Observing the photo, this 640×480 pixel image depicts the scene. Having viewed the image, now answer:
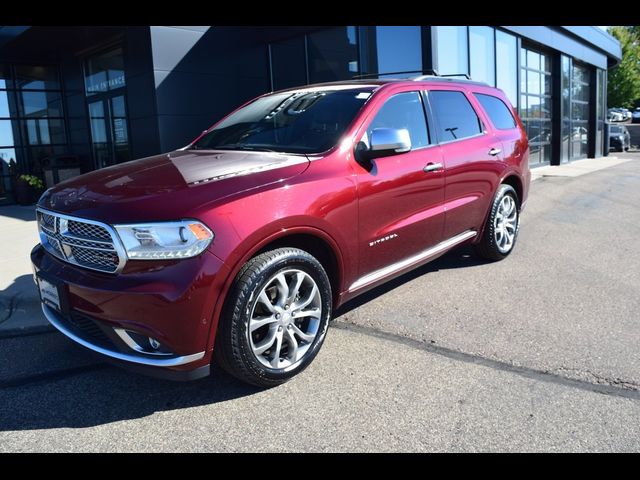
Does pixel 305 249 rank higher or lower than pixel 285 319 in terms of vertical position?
higher

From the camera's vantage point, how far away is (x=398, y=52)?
10.8 meters

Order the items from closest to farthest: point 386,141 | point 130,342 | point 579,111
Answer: point 130,342, point 386,141, point 579,111

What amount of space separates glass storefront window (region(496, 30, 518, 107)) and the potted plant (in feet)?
37.1

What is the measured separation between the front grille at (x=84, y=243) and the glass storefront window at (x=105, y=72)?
9.43m

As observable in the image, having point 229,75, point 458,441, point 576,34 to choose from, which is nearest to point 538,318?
point 458,441

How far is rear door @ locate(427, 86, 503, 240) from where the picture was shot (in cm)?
486

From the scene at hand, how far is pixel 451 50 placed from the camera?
37.0 feet

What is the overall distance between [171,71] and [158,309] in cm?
897

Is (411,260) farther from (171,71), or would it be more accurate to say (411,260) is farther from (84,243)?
(171,71)

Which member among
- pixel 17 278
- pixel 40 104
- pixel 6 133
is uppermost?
pixel 40 104

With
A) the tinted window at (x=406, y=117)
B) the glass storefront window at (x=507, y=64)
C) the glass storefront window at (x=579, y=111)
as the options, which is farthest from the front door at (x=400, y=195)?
the glass storefront window at (x=579, y=111)

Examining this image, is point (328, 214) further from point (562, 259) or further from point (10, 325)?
point (562, 259)

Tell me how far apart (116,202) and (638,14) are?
205 inches

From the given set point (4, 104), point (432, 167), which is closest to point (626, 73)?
point (4, 104)
